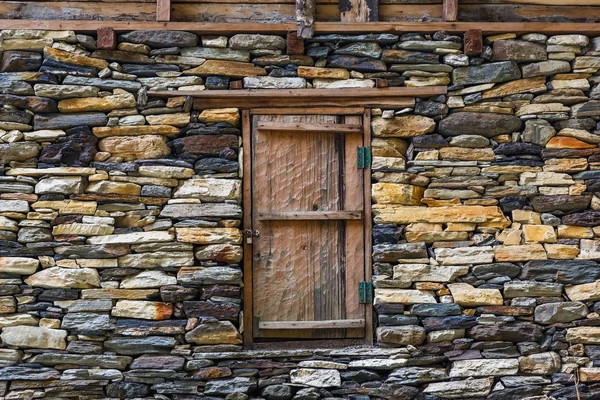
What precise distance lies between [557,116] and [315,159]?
1.74 meters

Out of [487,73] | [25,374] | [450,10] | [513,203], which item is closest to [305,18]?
[450,10]

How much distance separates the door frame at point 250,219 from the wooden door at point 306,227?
0.10 feet

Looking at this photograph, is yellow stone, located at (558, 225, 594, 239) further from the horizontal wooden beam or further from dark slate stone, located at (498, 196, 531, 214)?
the horizontal wooden beam

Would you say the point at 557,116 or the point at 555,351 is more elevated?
the point at 557,116

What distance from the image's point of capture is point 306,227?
4246 mm

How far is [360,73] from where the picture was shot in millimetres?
4258

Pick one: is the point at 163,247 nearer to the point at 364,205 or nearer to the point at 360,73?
the point at 364,205

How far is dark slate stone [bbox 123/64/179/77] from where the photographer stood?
4.18m

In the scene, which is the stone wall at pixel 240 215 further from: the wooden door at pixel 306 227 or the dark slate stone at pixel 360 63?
the wooden door at pixel 306 227

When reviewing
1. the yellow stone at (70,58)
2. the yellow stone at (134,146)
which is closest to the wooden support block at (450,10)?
the yellow stone at (134,146)

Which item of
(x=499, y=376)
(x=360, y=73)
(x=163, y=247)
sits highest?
(x=360, y=73)

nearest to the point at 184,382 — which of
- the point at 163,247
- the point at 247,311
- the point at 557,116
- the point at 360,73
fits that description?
the point at 247,311

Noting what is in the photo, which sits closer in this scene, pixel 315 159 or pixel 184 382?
pixel 184 382

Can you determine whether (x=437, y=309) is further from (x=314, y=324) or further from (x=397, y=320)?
(x=314, y=324)
